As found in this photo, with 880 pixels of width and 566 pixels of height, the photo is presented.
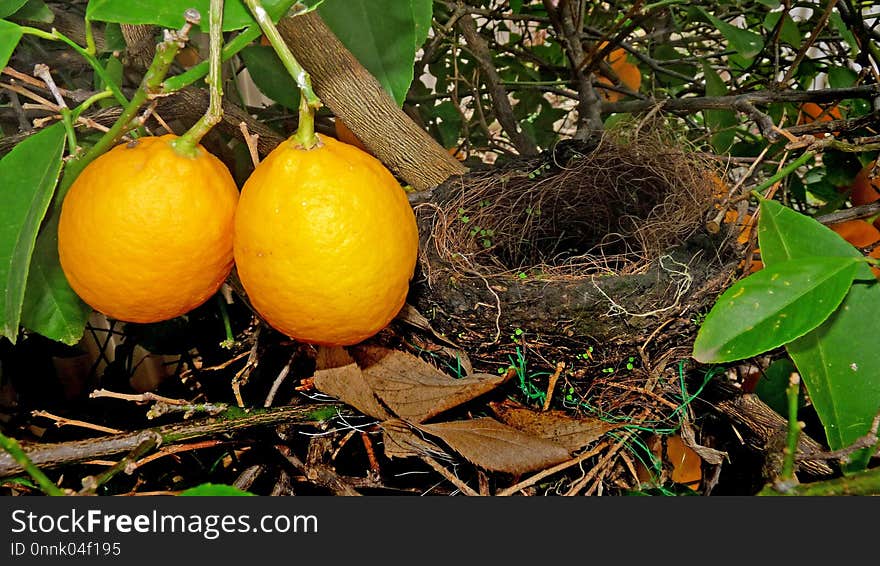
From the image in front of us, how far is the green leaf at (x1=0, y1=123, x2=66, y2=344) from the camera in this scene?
448mm

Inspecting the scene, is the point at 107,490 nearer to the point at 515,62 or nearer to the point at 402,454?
the point at 402,454

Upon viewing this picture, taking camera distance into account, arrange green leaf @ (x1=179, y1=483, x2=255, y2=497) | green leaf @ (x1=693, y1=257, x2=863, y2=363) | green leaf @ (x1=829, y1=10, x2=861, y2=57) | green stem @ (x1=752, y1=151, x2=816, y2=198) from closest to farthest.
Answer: green leaf @ (x1=179, y1=483, x2=255, y2=497)
green leaf @ (x1=693, y1=257, x2=863, y2=363)
green stem @ (x1=752, y1=151, x2=816, y2=198)
green leaf @ (x1=829, y1=10, x2=861, y2=57)

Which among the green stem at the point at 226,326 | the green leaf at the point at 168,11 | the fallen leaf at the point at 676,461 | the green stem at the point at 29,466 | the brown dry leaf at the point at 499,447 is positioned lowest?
the fallen leaf at the point at 676,461

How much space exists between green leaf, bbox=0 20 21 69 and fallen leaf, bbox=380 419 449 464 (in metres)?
0.34

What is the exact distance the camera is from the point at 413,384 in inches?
21.7

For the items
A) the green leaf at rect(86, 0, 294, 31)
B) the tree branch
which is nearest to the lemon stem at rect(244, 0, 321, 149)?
the green leaf at rect(86, 0, 294, 31)

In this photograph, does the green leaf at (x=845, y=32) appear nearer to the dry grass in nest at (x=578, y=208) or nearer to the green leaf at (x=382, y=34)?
the dry grass in nest at (x=578, y=208)

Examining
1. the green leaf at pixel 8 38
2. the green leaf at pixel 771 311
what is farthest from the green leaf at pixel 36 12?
the green leaf at pixel 771 311

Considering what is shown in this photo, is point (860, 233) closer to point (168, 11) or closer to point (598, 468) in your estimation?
point (598, 468)

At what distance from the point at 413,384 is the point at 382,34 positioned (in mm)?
274

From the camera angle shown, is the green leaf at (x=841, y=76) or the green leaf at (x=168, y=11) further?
the green leaf at (x=841, y=76)

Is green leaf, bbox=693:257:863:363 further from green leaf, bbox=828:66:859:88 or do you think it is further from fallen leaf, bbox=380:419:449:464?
green leaf, bbox=828:66:859:88

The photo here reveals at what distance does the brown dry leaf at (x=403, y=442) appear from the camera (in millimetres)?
502

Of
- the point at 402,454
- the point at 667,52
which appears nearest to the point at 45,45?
the point at 402,454
